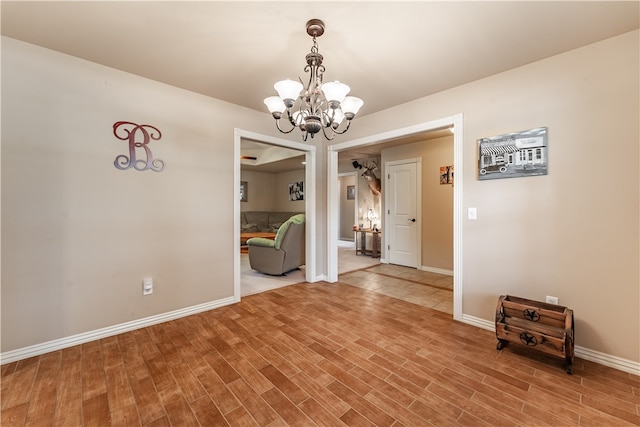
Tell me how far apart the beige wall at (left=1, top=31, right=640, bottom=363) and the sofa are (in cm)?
534

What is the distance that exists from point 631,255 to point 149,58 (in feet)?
13.5

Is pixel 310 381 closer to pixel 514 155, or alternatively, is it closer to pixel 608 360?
pixel 608 360

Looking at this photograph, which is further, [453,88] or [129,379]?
[453,88]

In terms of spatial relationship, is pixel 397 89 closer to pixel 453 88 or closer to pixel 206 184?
pixel 453 88

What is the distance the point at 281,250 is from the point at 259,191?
5024 millimetres

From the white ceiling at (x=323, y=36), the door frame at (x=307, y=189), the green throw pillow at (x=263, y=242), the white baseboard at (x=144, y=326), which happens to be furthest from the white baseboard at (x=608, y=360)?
the green throw pillow at (x=263, y=242)

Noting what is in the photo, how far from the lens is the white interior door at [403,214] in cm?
520

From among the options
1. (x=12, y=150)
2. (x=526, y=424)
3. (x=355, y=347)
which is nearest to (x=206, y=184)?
(x=12, y=150)

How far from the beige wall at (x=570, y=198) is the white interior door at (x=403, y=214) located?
253 cm

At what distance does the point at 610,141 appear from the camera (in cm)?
195

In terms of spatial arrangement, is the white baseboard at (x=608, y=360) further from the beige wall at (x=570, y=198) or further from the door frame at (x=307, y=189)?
the door frame at (x=307, y=189)

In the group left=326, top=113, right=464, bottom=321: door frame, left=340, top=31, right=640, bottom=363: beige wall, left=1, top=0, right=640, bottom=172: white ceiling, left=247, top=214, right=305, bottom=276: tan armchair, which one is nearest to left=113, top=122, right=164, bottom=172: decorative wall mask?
left=1, top=0, right=640, bottom=172: white ceiling

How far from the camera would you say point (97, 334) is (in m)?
2.34

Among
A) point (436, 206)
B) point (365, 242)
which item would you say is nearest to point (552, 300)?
point (436, 206)
